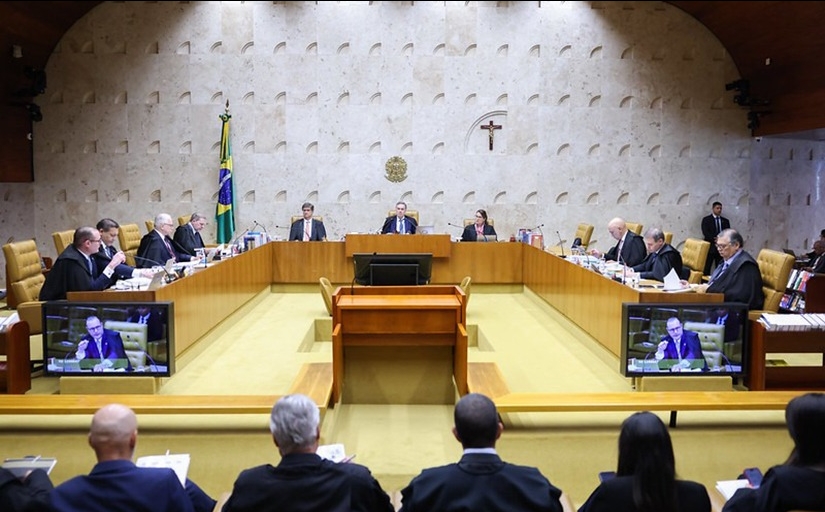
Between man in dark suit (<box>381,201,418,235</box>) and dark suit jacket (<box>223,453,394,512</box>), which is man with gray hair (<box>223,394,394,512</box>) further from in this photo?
man in dark suit (<box>381,201,418,235</box>)

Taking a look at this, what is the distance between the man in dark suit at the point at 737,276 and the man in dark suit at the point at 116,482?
4.71 m

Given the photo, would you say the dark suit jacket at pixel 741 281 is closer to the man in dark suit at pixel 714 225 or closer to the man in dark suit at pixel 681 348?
the man in dark suit at pixel 681 348

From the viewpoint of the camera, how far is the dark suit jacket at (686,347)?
506 cm

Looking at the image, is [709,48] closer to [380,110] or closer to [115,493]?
[380,110]

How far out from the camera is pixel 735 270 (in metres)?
5.78

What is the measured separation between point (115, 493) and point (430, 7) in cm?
1089

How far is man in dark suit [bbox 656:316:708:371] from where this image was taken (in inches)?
199

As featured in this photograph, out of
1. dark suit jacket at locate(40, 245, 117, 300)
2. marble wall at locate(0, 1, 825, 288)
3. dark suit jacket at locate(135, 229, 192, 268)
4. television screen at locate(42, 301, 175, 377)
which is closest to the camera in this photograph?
television screen at locate(42, 301, 175, 377)

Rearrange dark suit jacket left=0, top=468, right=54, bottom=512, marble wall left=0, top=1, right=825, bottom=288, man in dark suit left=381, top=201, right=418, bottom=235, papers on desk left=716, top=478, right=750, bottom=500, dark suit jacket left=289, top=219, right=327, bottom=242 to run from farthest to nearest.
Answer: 1. marble wall left=0, top=1, right=825, bottom=288
2. man in dark suit left=381, top=201, right=418, bottom=235
3. dark suit jacket left=289, top=219, right=327, bottom=242
4. papers on desk left=716, top=478, right=750, bottom=500
5. dark suit jacket left=0, top=468, right=54, bottom=512

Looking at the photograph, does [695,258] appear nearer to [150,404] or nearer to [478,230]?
[478,230]

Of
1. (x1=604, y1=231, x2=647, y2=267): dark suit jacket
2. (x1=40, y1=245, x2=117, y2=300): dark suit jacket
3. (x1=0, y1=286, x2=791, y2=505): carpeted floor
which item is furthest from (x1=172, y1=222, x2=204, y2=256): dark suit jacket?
(x1=604, y1=231, x2=647, y2=267): dark suit jacket

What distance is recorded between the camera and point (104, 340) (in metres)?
5.04

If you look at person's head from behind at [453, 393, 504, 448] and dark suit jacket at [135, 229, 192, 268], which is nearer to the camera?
person's head from behind at [453, 393, 504, 448]

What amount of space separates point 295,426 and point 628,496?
3.46ft
